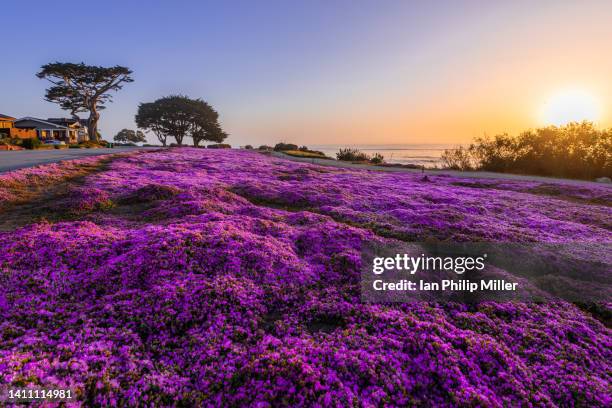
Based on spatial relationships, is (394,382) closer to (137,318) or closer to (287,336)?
(287,336)

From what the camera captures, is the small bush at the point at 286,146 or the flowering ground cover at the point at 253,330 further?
the small bush at the point at 286,146

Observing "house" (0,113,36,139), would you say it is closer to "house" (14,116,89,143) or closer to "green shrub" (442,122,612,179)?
"house" (14,116,89,143)

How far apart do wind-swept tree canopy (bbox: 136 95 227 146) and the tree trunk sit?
38.7 feet

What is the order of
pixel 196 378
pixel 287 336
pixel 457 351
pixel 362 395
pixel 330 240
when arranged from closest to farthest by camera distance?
pixel 362 395 → pixel 196 378 → pixel 457 351 → pixel 287 336 → pixel 330 240

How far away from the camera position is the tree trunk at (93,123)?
244 ft

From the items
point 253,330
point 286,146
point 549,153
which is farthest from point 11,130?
point 549,153

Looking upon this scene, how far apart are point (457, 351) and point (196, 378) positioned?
136 inches

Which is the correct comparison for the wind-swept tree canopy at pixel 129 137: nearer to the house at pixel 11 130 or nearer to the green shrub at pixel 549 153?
the house at pixel 11 130

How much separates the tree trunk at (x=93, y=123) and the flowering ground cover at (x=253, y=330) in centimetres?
8330

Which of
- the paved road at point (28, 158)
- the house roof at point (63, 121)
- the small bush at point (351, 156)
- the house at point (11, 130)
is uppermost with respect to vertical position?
the house roof at point (63, 121)

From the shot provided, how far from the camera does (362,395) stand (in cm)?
343

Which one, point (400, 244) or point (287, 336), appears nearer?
point (287, 336)

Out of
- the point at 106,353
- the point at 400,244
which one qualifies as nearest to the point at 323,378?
the point at 106,353

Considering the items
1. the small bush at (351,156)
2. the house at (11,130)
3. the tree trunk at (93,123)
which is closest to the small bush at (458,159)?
the small bush at (351,156)
